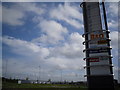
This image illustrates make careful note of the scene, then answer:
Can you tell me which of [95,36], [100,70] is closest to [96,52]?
[95,36]

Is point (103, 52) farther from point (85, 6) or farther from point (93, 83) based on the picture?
point (85, 6)

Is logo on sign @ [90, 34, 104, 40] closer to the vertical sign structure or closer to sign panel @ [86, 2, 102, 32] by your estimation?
the vertical sign structure

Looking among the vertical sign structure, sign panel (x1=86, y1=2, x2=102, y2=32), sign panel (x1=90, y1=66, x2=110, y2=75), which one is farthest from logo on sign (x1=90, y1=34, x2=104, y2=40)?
sign panel (x1=90, y1=66, x2=110, y2=75)

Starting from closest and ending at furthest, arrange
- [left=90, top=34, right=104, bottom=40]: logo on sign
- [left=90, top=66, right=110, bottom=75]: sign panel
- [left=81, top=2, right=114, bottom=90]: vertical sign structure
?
[left=81, top=2, right=114, bottom=90]: vertical sign structure
[left=90, top=66, right=110, bottom=75]: sign panel
[left=90, top=34, right=104, bottom=40]: logo on sign

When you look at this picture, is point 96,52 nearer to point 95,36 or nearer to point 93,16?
point 95,36

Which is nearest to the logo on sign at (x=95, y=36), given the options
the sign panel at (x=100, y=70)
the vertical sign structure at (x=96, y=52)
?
the vertical sign structure at (x=96, y=52)

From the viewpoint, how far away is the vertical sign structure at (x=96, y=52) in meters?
29.6

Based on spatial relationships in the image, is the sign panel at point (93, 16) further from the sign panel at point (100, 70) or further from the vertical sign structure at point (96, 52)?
the sign panel at point (100, 70)

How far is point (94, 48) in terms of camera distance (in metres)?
31.1

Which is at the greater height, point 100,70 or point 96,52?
point 96,52

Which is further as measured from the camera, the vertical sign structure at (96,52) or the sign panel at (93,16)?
the sign panel at (93,16)

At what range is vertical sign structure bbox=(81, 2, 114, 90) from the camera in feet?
97.1

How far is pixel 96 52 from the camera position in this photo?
101ft

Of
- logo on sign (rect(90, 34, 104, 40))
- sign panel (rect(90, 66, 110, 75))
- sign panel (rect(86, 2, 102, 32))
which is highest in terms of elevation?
sign panel (rect(86, 2, 102, 32))
